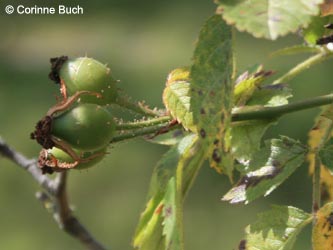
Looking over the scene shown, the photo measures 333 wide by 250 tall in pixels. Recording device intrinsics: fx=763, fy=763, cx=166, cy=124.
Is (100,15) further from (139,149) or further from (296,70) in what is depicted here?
Result: (296,70)

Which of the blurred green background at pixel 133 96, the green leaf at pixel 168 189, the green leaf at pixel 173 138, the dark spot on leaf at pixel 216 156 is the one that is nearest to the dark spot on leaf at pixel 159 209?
the green leaf at pixel 168 189

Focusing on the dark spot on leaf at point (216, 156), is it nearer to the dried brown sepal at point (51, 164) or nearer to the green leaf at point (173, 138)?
the dried brown sepal at point (51, 164)

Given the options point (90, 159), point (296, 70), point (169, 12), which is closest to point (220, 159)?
point (90, 159)

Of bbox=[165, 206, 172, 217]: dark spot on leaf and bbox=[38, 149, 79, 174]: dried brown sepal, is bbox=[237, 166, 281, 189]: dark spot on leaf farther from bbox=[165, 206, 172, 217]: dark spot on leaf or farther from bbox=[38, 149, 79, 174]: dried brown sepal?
bbox=[38, 149, 79, 174]: dried brown sepal

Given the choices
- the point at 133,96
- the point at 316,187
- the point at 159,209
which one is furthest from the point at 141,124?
the point at 133,96

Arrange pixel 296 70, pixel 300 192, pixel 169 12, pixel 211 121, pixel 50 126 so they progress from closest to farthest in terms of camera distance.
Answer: pixel 211 121 < pixel 50 126 < pixel 296 70 < pixel 300 192 < pixel 169 12

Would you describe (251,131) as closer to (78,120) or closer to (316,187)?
(316,187)

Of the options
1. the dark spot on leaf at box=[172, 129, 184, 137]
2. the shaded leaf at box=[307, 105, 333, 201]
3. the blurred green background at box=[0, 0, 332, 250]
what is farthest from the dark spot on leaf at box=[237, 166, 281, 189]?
the blurred green background at box=[0, 0, 332, 250]
